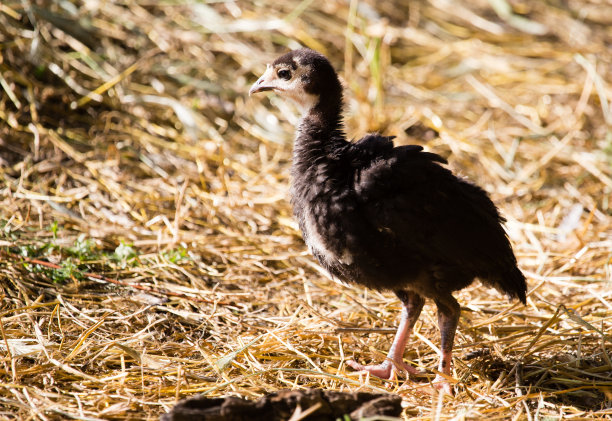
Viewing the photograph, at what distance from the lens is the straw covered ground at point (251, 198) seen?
3.46 metres

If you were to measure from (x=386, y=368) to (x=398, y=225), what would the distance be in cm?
91

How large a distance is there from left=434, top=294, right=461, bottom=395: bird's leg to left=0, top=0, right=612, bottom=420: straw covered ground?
0.11 meters

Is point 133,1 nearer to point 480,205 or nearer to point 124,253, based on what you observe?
point 124,253

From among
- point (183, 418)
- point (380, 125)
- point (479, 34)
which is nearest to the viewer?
point (183, 418)

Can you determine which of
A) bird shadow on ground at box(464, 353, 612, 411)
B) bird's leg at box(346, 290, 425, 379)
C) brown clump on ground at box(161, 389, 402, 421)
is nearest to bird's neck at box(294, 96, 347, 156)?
bird's leg at box(346, 290, 425, 379)

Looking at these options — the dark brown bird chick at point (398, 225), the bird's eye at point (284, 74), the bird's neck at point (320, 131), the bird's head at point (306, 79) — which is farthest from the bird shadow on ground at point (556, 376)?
the bird's eye at point (284, 74)

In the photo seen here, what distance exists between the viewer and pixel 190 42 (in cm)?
717

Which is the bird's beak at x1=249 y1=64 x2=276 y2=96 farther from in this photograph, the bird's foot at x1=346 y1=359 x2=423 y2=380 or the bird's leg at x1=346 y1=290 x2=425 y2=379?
the bird's foot at x1=346 y1=359 x2=423 y2=380

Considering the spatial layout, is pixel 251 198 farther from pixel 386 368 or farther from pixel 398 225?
pixel 398 225

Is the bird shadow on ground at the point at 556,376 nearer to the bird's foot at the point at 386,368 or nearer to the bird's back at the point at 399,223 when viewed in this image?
the bird's foot at the point at 386,368

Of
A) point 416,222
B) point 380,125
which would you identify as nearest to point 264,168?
point 380,125

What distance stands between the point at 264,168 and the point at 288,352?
248cm

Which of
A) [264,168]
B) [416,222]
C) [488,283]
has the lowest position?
[264,168]

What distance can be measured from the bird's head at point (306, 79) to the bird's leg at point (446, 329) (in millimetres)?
1273
